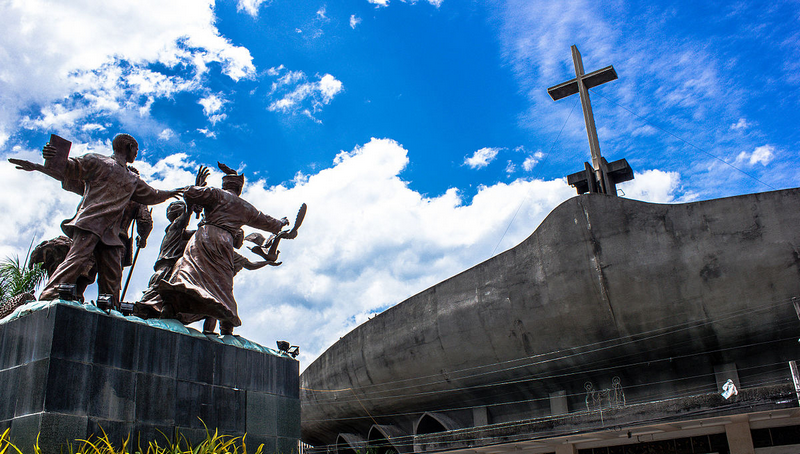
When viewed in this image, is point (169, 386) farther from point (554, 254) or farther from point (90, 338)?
point (554, 254)

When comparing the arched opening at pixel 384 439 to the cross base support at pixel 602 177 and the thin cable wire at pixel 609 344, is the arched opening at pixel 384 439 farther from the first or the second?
the cross base support at pixel 602 177

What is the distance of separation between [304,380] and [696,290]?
16.3 metres

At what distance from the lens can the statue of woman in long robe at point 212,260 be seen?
709 centimetres

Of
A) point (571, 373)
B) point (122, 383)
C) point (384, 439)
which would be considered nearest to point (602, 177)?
point (571, 373)

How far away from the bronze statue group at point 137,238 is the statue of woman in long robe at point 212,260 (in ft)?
0.04

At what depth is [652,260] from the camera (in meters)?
15.9

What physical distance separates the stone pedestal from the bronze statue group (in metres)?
0.57

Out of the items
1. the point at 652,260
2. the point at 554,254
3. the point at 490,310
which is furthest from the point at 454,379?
the point at 652,260

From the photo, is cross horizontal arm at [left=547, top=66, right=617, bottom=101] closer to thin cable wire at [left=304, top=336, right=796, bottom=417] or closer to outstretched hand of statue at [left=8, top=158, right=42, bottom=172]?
thin cable wire at [left=304, top=336, right=796, bottom=417]

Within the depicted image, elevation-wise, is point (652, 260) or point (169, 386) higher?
point (652, 260)

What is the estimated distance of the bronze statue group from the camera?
21.9 ft

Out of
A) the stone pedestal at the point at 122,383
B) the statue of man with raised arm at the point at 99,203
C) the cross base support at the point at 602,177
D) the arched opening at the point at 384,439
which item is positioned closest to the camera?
Result: the stone pedestal at the point at 122,383

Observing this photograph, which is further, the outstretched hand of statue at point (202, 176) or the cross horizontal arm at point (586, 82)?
the cross horizontal arm at point (586, 82)

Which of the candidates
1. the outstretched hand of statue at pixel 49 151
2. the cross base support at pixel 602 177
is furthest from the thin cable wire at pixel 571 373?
the outstretched hand of statue at pixel 49 151
